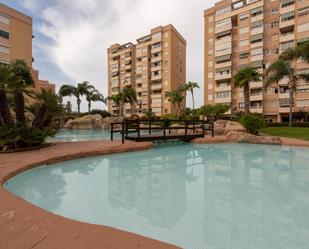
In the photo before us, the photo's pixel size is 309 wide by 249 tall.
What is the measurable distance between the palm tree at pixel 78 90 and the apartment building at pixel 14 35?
8.59 meters

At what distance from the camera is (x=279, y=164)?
6.52 meters

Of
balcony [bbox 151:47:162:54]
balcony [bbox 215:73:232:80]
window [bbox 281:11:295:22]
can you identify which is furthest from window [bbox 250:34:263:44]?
balcony [bbox 151:47:162:54]

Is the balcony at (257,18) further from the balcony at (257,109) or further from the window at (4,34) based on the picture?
the window at (4,34)

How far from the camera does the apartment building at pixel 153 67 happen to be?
49688 mm

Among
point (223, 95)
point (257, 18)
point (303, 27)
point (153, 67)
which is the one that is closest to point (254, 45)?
point (257, 18)

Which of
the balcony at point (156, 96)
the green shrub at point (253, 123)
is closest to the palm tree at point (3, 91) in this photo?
the green shrub at point (253, 123)

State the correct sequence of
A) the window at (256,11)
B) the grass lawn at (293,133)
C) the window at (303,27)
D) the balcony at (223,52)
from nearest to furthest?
the grass lawn at (293,133), the window at (303,27), the window at (256,11), the balcony at (223,52)

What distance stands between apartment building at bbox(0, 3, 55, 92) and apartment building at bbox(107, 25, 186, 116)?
27793 mm

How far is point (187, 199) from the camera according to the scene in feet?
11.9

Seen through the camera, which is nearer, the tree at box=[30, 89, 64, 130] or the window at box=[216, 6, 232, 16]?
the tree at box=[30, 89, 64, 130]

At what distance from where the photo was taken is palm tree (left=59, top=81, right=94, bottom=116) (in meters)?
39.5

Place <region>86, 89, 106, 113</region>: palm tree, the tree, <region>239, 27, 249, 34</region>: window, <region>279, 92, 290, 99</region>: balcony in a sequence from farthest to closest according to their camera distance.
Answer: <region>86, 89, 106, 113</region>: palm tree, <region>239, 27, 249, 34</region>: window, <region>279, 92, 290, 99</region>: balcony, the tree

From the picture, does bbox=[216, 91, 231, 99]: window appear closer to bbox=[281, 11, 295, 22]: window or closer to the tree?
bbox=[281, 11, 295, 22]: window

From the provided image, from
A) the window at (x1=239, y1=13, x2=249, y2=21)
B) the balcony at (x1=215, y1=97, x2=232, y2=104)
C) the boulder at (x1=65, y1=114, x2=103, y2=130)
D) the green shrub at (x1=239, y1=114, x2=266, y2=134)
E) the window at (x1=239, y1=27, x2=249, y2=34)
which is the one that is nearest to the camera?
the green shrub at (x1=239, y1=114, x2=266, y2=134)
